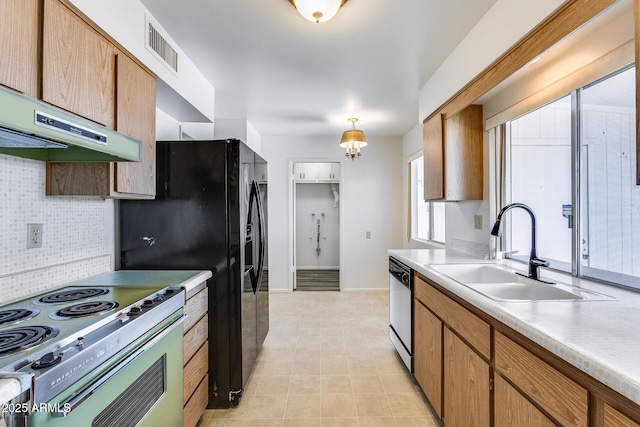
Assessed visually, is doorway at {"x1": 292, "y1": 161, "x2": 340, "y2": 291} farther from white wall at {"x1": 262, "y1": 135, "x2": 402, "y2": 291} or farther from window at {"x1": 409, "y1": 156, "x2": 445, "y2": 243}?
window at {"x1": 409, "y1": 156, "x2": 445, "y2": 243}

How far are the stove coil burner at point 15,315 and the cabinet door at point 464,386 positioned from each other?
1.84 m

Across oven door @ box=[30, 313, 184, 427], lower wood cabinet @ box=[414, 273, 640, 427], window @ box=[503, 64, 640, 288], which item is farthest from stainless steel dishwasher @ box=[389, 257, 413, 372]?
oven door @ box=[30, 313, 184, 427]

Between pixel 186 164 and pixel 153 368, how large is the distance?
47.6 inches

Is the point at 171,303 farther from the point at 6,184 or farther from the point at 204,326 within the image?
the point at 6,184

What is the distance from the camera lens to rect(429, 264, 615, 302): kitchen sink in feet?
4.49

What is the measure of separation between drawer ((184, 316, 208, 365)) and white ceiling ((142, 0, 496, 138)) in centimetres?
187

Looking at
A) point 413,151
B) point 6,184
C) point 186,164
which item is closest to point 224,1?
point 186,164

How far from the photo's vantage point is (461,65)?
7.01ft

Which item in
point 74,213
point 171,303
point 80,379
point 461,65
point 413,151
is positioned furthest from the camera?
point 413,151

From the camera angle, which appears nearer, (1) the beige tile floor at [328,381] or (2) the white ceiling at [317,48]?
(2) the white ceiling at [317,48]

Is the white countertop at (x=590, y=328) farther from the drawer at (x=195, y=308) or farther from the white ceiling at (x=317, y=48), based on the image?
the white ceiling at (x=317, y=48)

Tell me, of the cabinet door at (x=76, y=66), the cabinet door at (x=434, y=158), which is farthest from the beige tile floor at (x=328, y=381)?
the cabinet door at (x=76, y=66)

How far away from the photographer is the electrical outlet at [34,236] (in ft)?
4.60

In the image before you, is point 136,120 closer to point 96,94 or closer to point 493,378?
point 96,94
